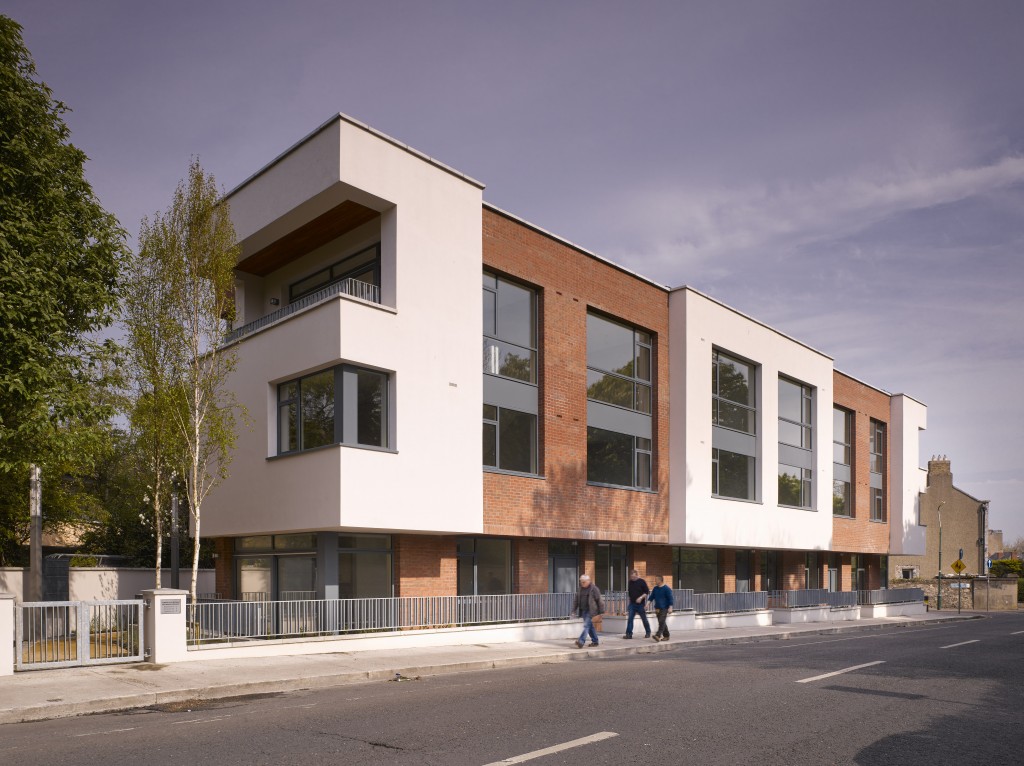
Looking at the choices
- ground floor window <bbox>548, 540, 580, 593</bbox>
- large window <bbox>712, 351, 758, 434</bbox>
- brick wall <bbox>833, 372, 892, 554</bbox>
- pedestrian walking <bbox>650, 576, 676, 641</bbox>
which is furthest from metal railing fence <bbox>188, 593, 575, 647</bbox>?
brick wall <bbox>833, 372, 892, 554</bbox>

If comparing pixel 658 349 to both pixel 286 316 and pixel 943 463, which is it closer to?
pixel 286 316

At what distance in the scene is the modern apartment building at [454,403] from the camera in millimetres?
19594

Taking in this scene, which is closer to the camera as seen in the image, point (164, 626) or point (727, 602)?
point (164, 626)

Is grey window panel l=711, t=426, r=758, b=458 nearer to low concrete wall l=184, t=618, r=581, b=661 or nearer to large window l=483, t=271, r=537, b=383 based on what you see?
low concrete wall l=184, t=618, r=581, b=661

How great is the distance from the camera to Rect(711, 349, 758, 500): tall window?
1220 inches

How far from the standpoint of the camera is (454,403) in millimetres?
21094

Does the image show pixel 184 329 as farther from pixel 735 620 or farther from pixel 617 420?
pixel 735 620

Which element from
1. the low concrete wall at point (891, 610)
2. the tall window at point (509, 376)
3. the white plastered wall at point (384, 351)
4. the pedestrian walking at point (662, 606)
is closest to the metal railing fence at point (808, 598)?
the low concrete wall at point (891, 610)

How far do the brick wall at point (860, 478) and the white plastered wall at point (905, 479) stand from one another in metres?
0.80

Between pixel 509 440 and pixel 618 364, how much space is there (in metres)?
5.63

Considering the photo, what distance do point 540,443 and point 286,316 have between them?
7.46m

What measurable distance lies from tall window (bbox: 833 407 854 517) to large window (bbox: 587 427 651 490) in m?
15.0

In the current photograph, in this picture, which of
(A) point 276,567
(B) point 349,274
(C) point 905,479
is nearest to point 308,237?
(B) point 349,274

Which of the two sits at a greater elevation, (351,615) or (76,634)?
(76,634)
